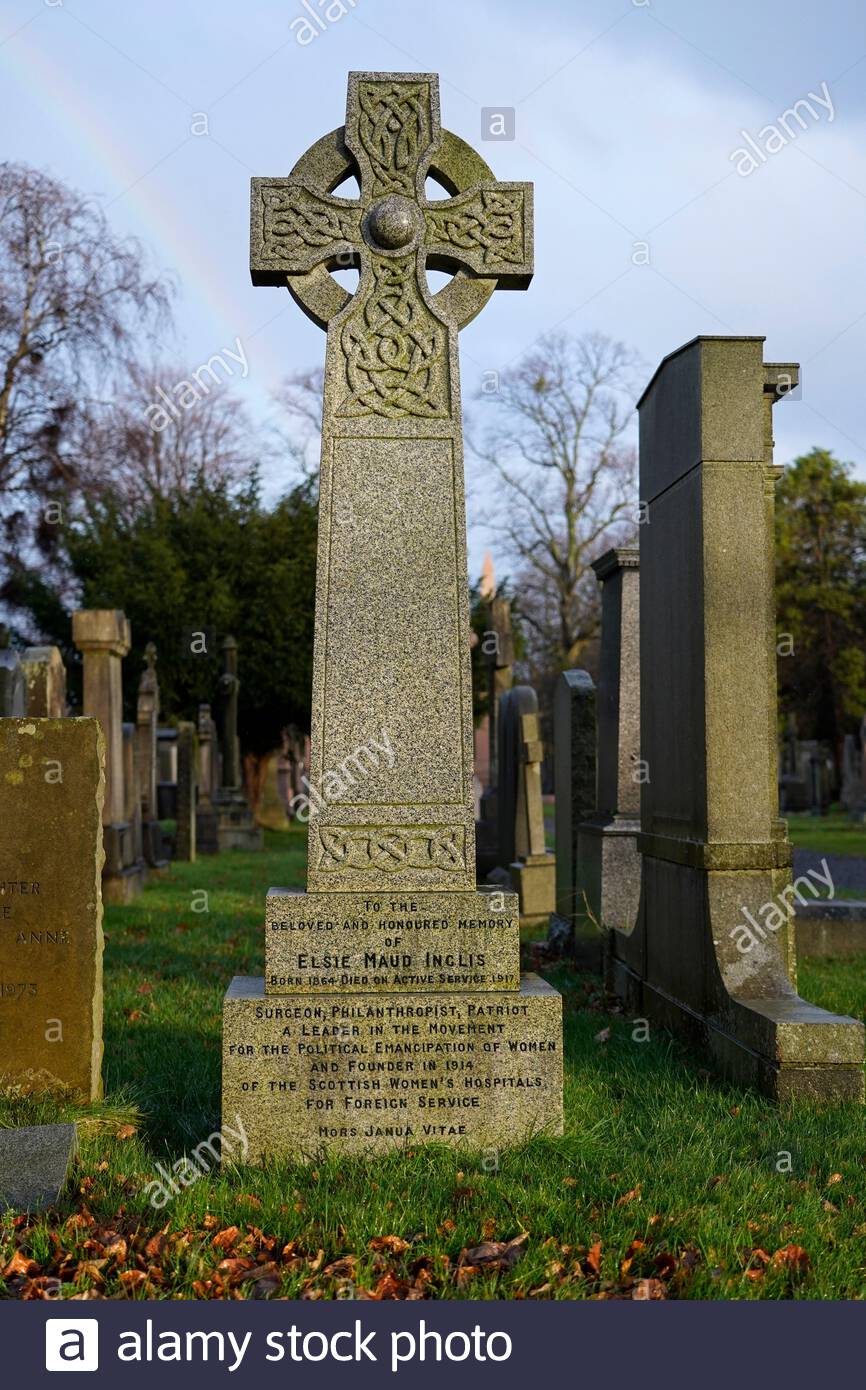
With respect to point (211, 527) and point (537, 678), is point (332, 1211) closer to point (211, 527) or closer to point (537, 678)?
point (211, 527)

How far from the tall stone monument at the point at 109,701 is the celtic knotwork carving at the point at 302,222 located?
8.39 m

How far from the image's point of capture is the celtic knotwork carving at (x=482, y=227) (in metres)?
4.96

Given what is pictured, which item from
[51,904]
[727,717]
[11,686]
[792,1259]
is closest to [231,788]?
[11,686]

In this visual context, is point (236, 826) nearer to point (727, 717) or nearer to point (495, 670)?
point (495, 670)

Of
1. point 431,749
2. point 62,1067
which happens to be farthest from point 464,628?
point 62,1067

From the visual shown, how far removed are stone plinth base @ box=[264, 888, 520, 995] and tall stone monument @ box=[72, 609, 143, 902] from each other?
8664 millimetres

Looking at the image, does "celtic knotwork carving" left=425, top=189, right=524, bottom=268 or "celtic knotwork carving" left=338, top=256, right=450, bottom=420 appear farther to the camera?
"celtic knotwork carving" left=425, top=189, right=524, bottom=268

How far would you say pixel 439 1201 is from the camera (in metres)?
3.71

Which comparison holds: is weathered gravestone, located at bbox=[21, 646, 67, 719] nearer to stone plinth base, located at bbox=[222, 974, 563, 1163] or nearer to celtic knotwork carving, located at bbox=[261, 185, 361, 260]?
celtic knotwork carving, located at bbox=[261, 185, 361, 260]

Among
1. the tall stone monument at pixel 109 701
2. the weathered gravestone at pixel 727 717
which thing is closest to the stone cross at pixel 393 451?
the weathered gravestone at pixel 727 717

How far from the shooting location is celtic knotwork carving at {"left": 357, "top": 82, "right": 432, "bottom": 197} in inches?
195

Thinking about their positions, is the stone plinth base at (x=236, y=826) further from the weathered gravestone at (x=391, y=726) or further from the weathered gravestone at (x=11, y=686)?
the weathered gravestone at (x=391, y=726)

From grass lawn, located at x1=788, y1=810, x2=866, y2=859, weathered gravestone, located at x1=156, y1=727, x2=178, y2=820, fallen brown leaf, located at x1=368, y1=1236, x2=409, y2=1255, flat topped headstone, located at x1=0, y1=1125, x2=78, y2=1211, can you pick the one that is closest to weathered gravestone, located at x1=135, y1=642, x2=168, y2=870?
weathered gravestone, located at x1=156, y1=727, x2=178, y2=820

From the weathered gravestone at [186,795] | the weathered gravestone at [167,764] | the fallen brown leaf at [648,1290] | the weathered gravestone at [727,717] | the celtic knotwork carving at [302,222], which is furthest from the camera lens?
the weathered gravestone at [167,764]
